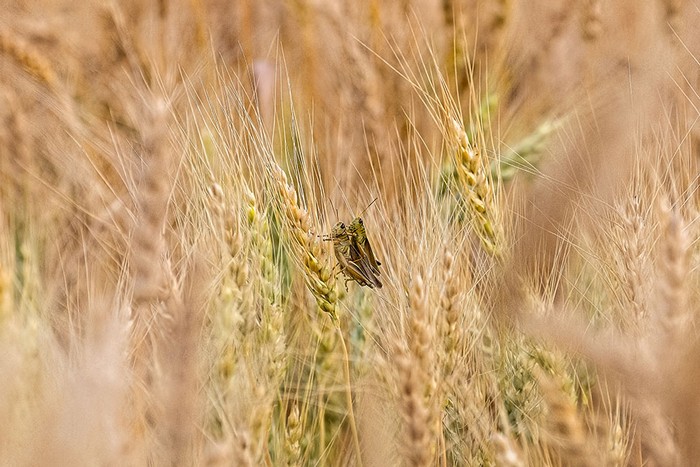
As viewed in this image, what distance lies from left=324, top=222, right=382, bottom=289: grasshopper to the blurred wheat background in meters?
0.03

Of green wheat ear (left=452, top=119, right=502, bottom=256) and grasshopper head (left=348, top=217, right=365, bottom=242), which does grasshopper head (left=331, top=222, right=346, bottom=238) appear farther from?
green wheat ear (left=452, top=119, right=502, bottom=256)

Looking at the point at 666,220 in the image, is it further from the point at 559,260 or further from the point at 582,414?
the point at 559,260

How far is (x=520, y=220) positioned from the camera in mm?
1065

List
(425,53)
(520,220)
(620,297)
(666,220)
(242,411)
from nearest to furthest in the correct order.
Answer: (666,220), (242,411), (620,297), (520,220), (425,53)

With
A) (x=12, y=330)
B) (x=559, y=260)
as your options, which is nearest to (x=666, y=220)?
(x=559, y=260)

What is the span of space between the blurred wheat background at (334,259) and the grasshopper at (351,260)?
0.03 metres

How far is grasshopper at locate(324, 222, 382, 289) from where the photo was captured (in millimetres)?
1105

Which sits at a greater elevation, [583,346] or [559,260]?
[583,346]

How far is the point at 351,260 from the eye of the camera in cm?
112

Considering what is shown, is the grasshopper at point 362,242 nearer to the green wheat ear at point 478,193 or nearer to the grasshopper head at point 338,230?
the grasshopper head at point 338,230

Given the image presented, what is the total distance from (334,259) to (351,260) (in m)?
0.03

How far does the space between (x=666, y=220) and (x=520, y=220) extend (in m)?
0.32

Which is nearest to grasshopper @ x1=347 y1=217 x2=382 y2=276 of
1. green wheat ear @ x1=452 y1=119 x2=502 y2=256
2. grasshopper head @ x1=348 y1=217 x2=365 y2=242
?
grasshopper head @ x1=348 y1=217 x2=365 y2=242

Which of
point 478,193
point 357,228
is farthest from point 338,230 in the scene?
point 478,193
